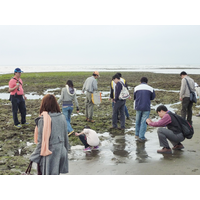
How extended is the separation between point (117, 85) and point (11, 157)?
3773 mm

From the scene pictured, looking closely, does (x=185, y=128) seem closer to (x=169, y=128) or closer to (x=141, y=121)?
(x=169, y=128)

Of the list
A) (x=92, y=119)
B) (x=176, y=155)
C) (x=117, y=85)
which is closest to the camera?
(x=176, y=155)

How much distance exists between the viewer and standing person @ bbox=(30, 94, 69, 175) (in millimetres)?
3289

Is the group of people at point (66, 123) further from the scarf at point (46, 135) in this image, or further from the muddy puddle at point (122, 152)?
the muddy puddle at point (122, 152)

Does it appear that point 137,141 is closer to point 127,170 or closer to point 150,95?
point 150,95

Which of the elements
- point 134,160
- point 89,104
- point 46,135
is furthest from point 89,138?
point 89,104

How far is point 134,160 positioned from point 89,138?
4.35ft

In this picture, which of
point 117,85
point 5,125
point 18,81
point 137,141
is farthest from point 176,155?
point 5,125

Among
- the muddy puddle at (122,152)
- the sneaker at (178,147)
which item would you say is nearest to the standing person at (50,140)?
the muddy puddle at (122,152)

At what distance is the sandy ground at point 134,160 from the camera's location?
177 inches

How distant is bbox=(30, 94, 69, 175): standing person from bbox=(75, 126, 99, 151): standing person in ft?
7.51

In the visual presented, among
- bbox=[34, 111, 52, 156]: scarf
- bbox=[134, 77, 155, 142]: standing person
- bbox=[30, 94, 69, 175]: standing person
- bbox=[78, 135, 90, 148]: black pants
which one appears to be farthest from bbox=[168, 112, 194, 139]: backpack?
bbox=[34, 111, 52, 156]: scarf

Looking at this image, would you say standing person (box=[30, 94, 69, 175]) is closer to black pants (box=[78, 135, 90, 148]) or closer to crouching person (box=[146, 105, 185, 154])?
black pants (box=[78, 135, 90, 148])

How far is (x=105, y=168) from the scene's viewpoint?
A: 468 cm
